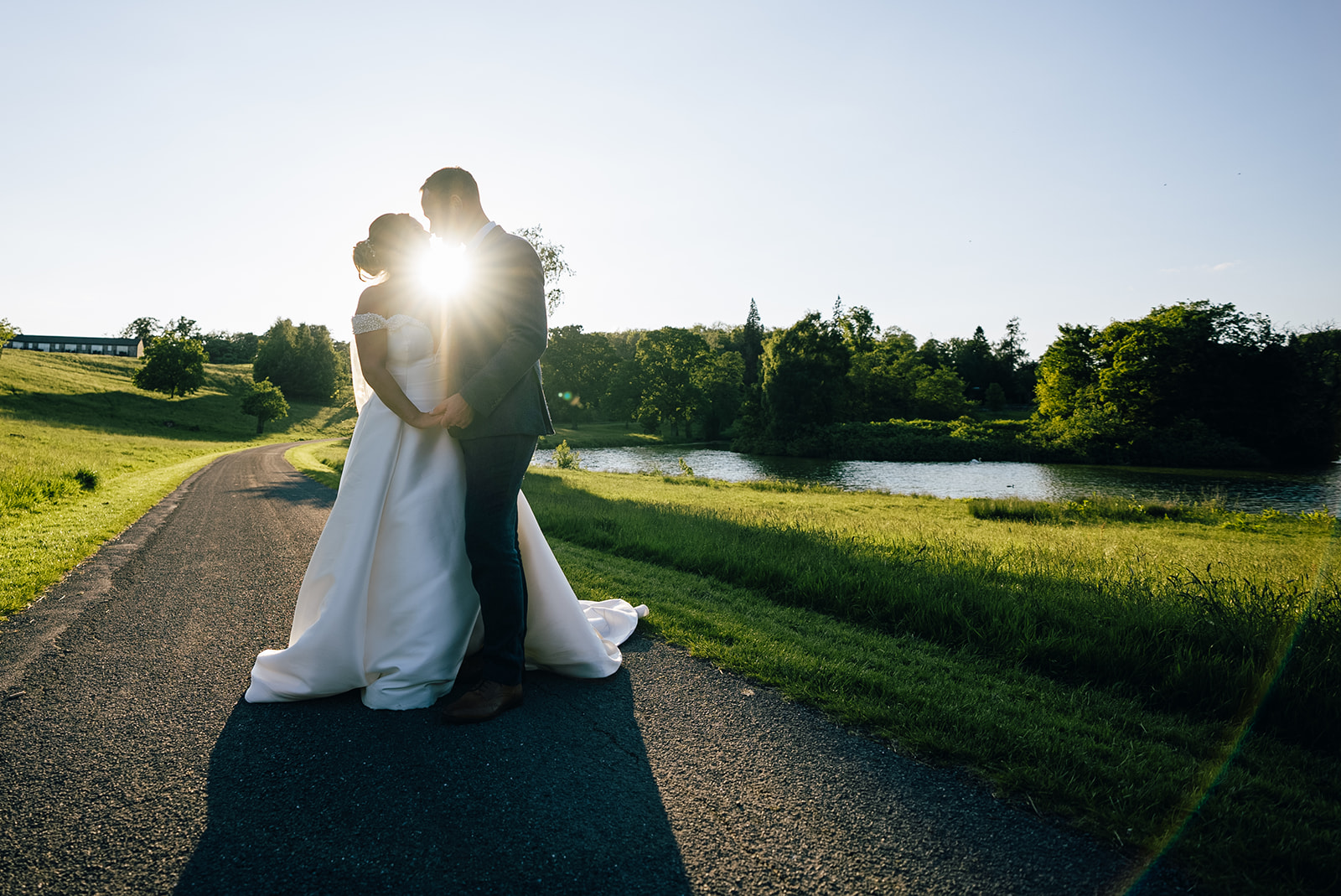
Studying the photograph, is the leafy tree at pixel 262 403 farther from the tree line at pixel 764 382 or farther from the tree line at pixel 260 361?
the tree line at pixel 764 382

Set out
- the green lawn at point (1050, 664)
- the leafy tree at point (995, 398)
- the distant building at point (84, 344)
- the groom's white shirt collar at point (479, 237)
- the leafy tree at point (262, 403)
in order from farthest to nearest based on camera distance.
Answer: the distant building at point (84, 344)
the leafy tree at point (995, 398)
the leafy tree at point (262, 403)
the groom's white shirt collar at point (479, 237)
the green lawn at point (1050, 664)

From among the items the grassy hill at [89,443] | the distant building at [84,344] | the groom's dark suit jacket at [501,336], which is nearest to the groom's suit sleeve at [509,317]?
the groom's dark suit jacket at [501,336]

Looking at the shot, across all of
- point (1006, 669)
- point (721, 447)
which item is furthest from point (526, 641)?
point (721, 447)

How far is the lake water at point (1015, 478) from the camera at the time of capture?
25.9 m

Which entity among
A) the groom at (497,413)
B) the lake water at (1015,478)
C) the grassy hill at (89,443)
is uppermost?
the groom at (497,413)

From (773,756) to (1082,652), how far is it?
8.14 feet

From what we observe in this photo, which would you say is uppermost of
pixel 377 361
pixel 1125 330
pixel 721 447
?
pixel 1125 330

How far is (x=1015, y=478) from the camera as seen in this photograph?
3475 cm

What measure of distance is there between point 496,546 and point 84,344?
170432mm

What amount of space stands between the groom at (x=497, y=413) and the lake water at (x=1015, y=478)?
2439cm

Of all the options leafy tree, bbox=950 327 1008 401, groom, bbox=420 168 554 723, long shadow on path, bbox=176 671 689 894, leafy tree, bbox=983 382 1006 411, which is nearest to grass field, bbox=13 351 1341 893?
long shadow on path, bbox=176 671 689 894

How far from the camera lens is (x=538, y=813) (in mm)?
2150

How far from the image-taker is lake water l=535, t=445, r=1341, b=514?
2589 cm

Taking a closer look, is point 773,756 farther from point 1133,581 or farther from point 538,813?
point 1133,581
